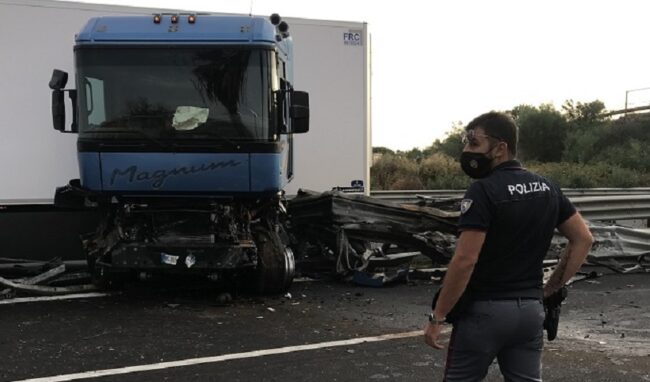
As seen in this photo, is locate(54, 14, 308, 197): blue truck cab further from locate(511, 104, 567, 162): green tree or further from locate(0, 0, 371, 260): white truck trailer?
locate(511, 104, 567, 162): green tree

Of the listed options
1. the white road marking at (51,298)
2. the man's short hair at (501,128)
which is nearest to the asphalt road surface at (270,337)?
the white road marking at (51,298)

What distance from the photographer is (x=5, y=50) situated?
8.34 m

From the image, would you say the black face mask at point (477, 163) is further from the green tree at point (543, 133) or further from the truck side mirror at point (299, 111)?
the green tree at point (543, 133)

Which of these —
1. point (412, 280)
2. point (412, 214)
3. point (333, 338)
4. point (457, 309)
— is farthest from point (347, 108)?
point (457, 309)

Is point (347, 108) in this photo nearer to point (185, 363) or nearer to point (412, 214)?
point (412, 214)

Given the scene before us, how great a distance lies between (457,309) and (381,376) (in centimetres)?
205

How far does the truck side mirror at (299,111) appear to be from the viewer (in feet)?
23.6

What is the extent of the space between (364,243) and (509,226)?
6.61 metres

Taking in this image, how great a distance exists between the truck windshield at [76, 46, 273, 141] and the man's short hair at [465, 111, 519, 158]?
4336mm

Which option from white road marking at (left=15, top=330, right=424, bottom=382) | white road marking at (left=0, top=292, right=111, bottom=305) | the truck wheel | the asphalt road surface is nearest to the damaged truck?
the truck wheel

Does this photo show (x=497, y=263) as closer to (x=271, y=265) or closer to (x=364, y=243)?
(x=271, y=265)

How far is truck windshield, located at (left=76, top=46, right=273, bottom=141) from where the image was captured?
6.98 m

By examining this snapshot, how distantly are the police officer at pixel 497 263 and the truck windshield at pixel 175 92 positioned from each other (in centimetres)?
438

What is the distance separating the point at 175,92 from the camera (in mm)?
7035
